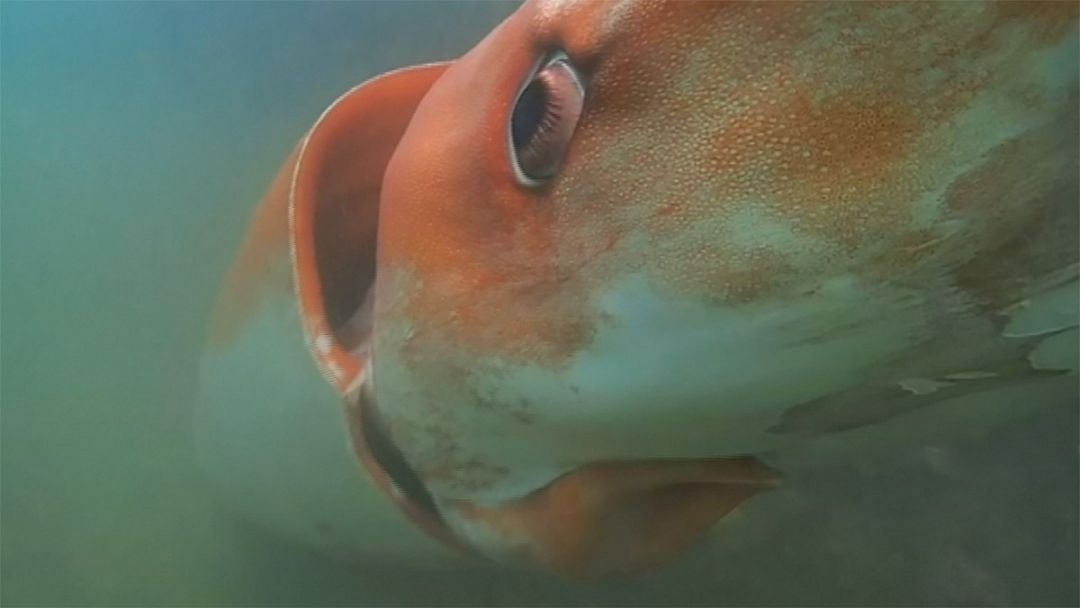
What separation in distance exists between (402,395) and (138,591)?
0.79 meters

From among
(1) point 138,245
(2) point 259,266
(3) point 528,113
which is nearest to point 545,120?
(3) point 528,113

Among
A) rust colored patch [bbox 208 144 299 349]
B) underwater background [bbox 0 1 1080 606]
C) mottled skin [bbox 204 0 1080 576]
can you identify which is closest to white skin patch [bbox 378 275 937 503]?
mottled skin [bbox 204 0 1080 576]

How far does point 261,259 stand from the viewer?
917mm

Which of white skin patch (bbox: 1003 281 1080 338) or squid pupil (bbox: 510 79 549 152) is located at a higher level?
squid pupil (bbox: 510 79 549 152)

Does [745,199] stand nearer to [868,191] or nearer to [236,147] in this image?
[868,191]

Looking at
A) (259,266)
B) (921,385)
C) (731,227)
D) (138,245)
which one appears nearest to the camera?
(731,227)

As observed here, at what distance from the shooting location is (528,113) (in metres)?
0.58

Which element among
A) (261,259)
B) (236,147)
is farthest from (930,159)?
(236,147)

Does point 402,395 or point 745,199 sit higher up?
point 745,199

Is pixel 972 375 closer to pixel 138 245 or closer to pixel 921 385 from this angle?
pixel 921 385

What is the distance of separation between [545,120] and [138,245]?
3.15ft

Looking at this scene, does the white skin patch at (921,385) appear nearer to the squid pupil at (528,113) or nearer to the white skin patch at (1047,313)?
the white skin patch at (1047,313)

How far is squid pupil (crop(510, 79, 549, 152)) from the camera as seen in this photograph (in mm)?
566

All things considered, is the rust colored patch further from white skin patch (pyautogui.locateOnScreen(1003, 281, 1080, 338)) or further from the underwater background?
white skin patch (pyautogui.locateOnScreen(1003, 281, 1080, 338))
